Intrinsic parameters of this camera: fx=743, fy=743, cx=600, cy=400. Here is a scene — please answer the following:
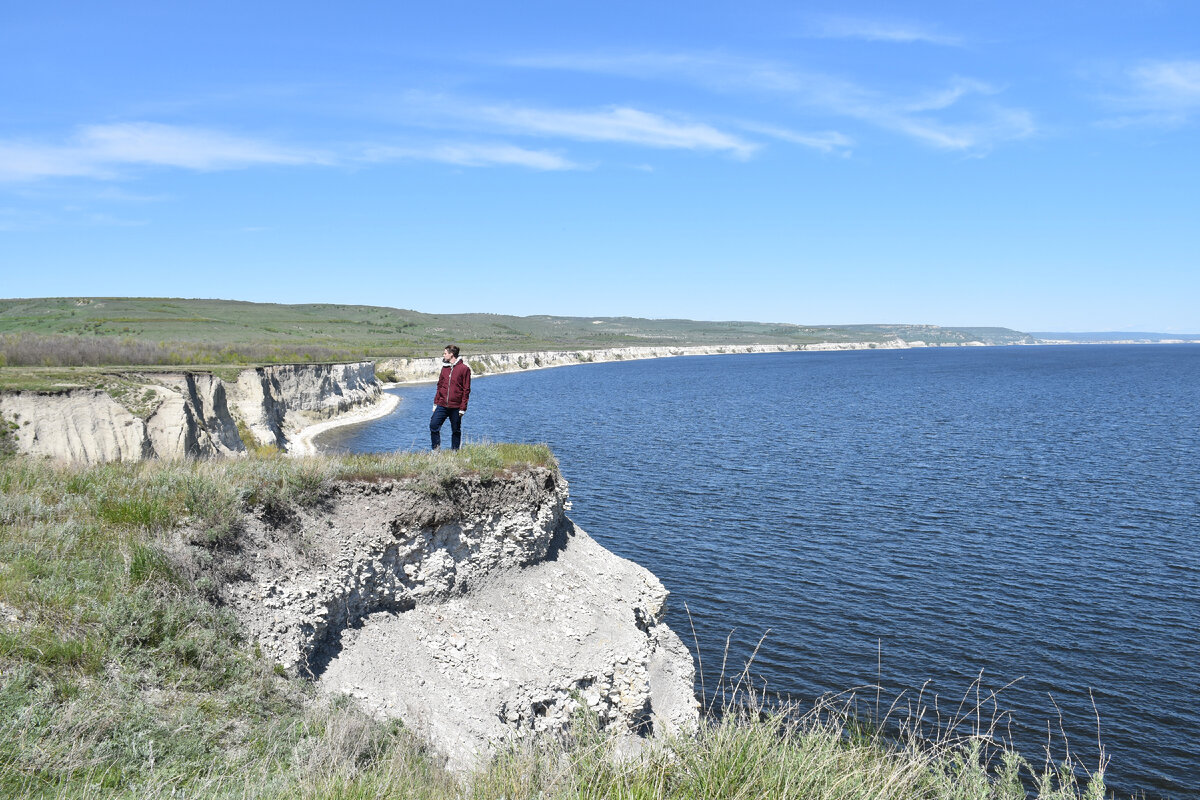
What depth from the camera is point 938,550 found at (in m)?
28.3

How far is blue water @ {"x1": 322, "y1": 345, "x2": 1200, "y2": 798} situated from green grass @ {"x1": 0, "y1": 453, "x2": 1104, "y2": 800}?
1008cm

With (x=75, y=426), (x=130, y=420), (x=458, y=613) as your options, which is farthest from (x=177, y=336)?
(x=458, y=613)

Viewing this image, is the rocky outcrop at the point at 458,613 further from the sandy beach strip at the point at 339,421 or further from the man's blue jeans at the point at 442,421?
the sandy beach strip at the point at 339,421

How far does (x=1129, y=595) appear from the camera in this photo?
2344 centimetres

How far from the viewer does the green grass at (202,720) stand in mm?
6117

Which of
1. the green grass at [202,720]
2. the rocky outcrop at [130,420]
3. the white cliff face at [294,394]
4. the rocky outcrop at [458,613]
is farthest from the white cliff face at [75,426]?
the white cliff face at [294,394]

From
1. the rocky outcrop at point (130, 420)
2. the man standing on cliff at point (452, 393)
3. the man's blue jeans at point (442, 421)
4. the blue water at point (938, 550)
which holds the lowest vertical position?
the blue water at point (938, 550)

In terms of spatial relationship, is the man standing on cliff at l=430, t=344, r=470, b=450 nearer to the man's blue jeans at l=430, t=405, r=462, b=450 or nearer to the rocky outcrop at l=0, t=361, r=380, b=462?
the man's blue jeans at l=430, t=405, r=462, b=450

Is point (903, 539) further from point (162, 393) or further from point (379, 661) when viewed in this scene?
point (162, 393)

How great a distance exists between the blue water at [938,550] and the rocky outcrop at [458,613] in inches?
204

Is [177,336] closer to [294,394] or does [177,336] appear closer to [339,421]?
[339,421]

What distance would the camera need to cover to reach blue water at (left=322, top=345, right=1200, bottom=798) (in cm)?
1834

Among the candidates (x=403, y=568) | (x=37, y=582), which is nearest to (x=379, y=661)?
(x=403, y=568)

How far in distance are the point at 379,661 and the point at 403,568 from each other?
74.8 inches
